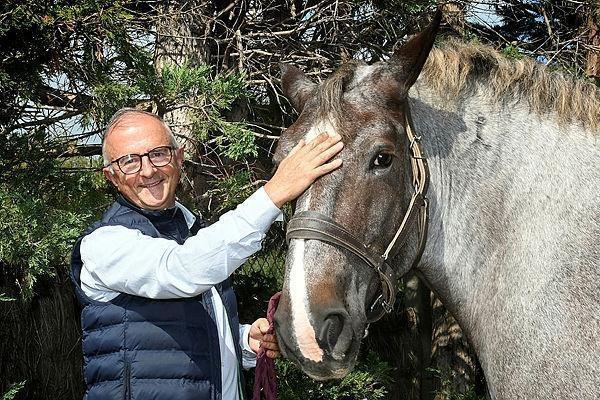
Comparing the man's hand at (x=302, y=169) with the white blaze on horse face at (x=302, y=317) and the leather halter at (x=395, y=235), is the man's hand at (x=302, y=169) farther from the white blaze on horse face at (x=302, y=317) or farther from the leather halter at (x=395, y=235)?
the white blaze on horse face at (x=302, y=317)

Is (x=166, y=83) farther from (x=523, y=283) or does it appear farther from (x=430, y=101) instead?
(x=523, y=283)

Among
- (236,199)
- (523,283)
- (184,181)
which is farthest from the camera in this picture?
(184,181)

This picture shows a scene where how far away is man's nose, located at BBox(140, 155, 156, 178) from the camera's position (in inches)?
97.5

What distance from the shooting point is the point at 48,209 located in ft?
12.8

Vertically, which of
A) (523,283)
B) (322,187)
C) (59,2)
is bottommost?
(523,283)

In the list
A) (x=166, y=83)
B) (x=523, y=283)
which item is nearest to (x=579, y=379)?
(x=523, y=283)

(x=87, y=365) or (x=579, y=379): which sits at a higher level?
(x=87, y=365)

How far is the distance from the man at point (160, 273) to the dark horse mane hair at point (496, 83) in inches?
12.7

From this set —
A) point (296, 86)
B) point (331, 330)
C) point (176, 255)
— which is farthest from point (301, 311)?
point (296, 86)

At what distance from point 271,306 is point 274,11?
3598 millimetres

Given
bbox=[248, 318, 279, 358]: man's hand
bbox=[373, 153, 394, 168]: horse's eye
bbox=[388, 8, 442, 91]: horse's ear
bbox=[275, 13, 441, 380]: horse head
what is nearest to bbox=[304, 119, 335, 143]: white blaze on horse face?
bbox=[275, 13, 441, 380]: horse head

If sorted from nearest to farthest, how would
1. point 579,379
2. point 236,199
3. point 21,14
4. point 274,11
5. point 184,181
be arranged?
point 579,379
point 21,14
point 236,199
point 184,181
point 274,11

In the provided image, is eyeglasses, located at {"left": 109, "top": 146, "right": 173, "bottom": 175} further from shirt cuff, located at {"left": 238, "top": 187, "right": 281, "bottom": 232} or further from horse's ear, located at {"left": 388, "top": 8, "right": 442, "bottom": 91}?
horse's ear, located at {"left": 388, "top": 8, "right": 442, "bottom": 91}

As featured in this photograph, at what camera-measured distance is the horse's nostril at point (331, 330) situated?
6.95 feet
